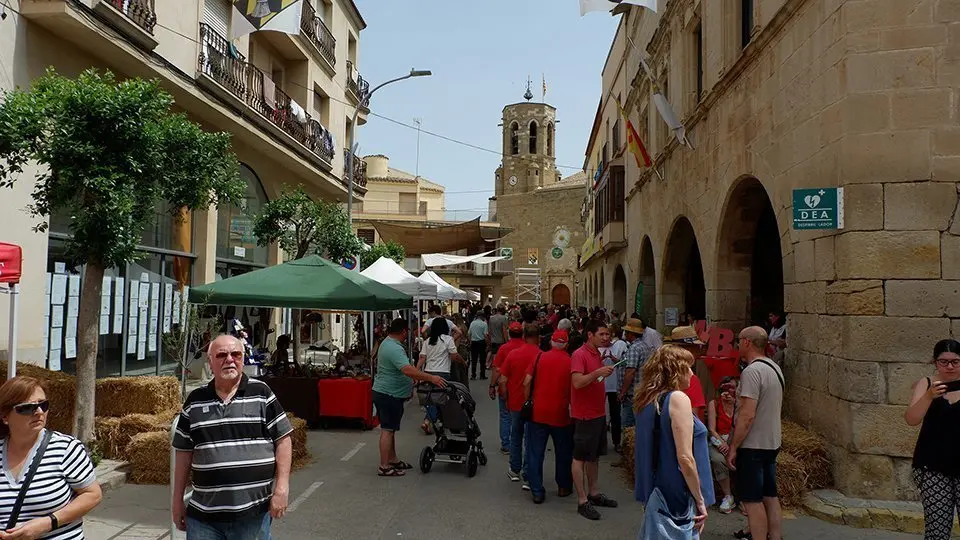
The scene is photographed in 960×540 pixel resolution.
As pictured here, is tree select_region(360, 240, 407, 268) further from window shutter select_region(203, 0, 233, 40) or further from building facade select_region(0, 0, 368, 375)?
window shutter select_region(203, 0, 233, 40)

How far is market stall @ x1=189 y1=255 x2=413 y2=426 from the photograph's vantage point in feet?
30.9

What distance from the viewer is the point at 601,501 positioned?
6.49 m

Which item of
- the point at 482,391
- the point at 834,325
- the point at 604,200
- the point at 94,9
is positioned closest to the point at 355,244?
the point at 482,391

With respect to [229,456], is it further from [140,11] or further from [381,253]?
[381,253]

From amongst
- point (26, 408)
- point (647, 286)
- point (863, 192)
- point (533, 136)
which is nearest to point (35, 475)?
point (26, 408)

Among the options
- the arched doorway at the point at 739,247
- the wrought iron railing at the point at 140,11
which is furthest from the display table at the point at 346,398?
the wrought iron railing at the point at 140,11

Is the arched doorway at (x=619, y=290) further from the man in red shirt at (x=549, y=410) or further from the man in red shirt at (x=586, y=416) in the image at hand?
the man in red shirt at (x=586, y=416)

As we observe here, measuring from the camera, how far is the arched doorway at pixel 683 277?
51.8 ft

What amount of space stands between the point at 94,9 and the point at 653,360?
9.81 m

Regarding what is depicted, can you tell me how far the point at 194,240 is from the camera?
593 inches

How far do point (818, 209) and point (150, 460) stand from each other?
7.09 m

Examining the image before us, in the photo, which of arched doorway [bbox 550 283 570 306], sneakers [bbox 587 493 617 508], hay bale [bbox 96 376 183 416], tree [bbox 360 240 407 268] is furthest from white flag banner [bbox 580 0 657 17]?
arched doorway [bbox 550 283 570 306]

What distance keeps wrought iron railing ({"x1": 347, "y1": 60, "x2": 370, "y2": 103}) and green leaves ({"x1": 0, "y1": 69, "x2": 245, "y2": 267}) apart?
1616 centimetres

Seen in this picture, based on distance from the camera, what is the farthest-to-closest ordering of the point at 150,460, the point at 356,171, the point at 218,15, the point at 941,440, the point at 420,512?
the point at 356,171 < the point at 218,15 < the point at 150,460 < the point at 420,512 < the point at 941,440
